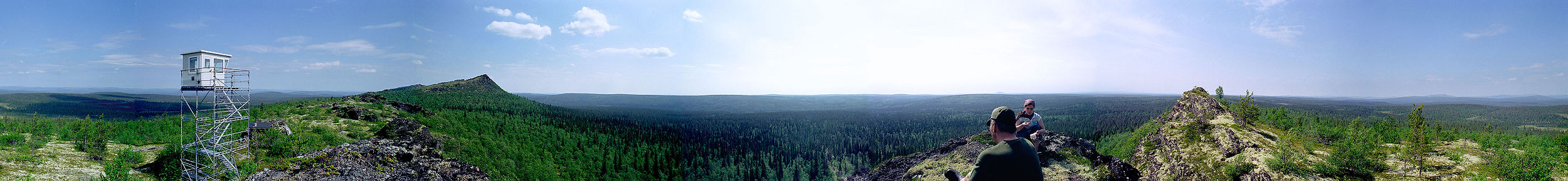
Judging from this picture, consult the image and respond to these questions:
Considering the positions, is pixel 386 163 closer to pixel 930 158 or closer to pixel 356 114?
pixel 356 114

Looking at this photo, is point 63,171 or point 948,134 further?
point 948,134

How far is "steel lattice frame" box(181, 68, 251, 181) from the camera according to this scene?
1675 centimetres

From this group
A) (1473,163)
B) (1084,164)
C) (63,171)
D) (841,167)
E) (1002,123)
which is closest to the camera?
(1002,123)

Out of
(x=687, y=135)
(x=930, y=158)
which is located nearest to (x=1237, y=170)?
(x=930, y=158)

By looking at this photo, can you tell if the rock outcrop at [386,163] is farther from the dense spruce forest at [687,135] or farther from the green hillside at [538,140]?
the green hillside at [538,140]

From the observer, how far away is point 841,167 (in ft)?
296

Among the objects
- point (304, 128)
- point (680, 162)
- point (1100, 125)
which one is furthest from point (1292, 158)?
point (1100, 125)

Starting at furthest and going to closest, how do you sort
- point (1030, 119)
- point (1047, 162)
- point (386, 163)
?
point (1047, 162) → point (386, 163) → point (1030, 119)

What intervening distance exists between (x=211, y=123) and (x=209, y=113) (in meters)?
0.34

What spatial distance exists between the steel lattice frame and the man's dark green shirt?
23.3 m

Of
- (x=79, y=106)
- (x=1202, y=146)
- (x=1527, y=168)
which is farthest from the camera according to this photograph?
(x=79, y=106)

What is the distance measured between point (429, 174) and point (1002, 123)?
27.2 m

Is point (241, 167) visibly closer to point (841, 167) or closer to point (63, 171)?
point (63, 171)

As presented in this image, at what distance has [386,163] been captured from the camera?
23.2m
